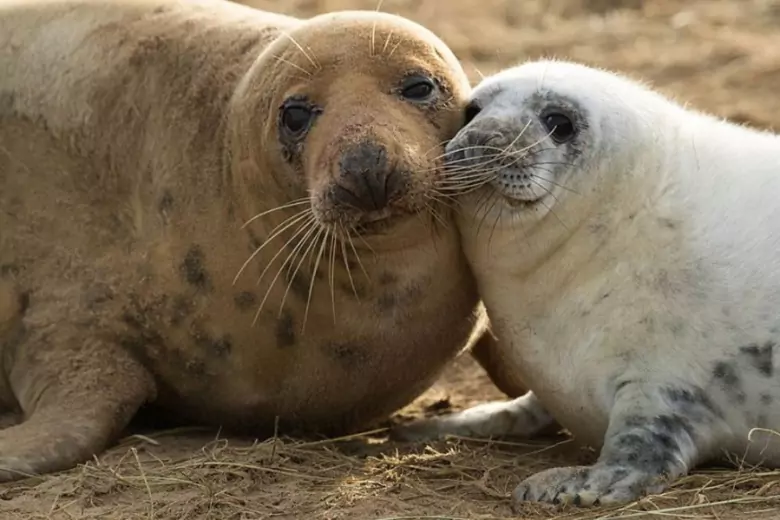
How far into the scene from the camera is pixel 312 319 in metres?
5.04

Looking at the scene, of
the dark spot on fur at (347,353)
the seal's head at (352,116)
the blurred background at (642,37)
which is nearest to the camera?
the seal's head at (352,116)

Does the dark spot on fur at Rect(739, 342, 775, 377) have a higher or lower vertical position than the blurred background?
lower

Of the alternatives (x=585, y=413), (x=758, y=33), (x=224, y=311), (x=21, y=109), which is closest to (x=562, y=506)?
(x=585, y=413)

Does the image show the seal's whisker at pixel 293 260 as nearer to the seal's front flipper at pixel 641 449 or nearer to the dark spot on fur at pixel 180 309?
the dark spot on fur at pixel 180 309

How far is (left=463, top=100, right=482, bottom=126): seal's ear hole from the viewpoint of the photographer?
4.87 meters

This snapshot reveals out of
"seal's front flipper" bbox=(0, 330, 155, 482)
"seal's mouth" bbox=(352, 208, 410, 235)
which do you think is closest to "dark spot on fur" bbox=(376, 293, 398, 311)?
"seal's mouth" bbox=(352, 208, 410, 235)

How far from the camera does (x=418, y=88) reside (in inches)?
189

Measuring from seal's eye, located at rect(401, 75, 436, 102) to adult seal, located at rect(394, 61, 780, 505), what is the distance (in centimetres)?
17

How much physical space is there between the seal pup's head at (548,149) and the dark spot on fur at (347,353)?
65 centimetres

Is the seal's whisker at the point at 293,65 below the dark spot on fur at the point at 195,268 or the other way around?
the other way around

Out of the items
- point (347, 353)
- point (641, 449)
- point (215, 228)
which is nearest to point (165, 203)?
point (215, 228)

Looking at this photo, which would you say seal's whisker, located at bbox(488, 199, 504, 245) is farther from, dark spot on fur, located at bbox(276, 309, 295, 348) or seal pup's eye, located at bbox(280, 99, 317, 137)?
dark spot on fur, located at bbox(276, 309, 295, 348)

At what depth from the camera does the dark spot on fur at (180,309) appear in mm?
5141

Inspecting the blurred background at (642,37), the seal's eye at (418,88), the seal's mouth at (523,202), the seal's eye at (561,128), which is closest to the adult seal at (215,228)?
the seal's eye at (418,88)
